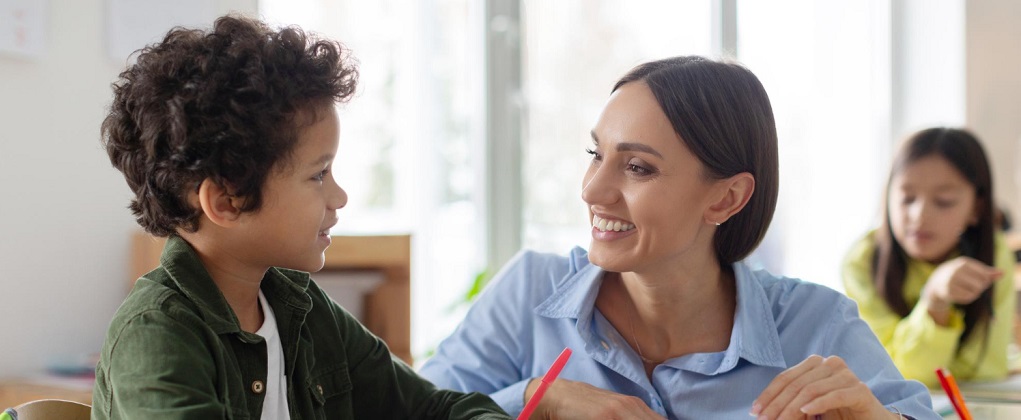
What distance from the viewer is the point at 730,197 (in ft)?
4.47

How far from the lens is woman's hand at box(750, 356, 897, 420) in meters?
1.13

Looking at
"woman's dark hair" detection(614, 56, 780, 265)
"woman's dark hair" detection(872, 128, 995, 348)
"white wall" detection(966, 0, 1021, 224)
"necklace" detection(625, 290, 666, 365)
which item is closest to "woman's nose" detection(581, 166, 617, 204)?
"woman's dark hair" detection(614, 56, 780, 265)

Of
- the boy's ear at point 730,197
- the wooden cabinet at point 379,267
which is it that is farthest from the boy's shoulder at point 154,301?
the wooden cabinet at point 379,267

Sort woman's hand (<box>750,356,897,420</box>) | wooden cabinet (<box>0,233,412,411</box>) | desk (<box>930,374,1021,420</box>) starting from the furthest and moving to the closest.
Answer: wooden cabinet (<box>0,233,412,411</box>), desk (<box>930,374,1021,420</box>), woman's hand (<box>750,356,897,420</box>)

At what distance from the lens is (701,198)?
1.33m

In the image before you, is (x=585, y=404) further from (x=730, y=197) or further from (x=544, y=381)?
(x=730, y=197)

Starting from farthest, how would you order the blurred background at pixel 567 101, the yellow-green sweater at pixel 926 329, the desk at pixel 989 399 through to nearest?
1. the blurred background at pixel 567 101
2. the yellow-green sweater at pixel 926 329
3. the desk at pixel 989 399

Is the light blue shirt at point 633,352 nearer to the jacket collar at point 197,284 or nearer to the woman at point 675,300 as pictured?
the woman at point 675,300

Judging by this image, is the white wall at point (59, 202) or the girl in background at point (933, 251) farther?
the girl in background at point (933, 251)

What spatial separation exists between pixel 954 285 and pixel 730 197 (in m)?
1.11

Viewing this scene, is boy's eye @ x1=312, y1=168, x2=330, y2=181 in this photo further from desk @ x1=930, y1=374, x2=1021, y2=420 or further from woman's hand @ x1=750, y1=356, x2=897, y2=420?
desk @ x1=930, y1=374, x2=1021, y2=420

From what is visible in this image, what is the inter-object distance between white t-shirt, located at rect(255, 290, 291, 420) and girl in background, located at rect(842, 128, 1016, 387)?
1.63 m

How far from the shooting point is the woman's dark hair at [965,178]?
244 cm

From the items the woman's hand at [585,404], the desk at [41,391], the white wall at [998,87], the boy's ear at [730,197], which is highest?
the white wall at [998,87]
